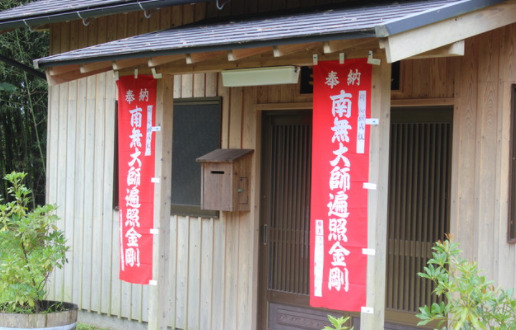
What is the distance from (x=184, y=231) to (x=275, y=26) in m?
3.14

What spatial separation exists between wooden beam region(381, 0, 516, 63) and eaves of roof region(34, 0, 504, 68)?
0.24 feet

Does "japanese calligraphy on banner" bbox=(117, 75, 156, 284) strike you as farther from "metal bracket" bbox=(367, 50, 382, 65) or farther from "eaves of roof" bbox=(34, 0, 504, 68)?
"metal bracket" bbox=(367, 50, 382, 65)

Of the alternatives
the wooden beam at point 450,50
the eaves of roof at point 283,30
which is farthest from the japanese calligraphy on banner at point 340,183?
the wooden beam at point 450,50

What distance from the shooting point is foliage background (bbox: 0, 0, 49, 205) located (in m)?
13.4

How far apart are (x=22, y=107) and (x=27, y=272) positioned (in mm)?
7119

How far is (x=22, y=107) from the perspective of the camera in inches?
546

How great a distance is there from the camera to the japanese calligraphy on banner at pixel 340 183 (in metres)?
5.55

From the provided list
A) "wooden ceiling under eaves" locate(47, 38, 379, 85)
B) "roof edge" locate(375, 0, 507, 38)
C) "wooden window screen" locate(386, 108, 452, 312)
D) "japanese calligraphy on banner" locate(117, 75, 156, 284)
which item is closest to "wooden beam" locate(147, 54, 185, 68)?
"wooden ceiling under eaves" locate(47, 38, 379, 85)

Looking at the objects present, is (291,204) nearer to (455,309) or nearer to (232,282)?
(232,282)

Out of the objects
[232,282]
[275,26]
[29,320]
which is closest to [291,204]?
[232,282]

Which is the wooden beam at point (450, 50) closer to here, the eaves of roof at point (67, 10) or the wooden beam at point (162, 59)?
the wooden beam at point (162, 59)

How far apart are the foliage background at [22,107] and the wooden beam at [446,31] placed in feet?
30.5

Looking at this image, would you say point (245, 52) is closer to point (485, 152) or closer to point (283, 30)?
point (283, 30)

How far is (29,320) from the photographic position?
23.8 ft
